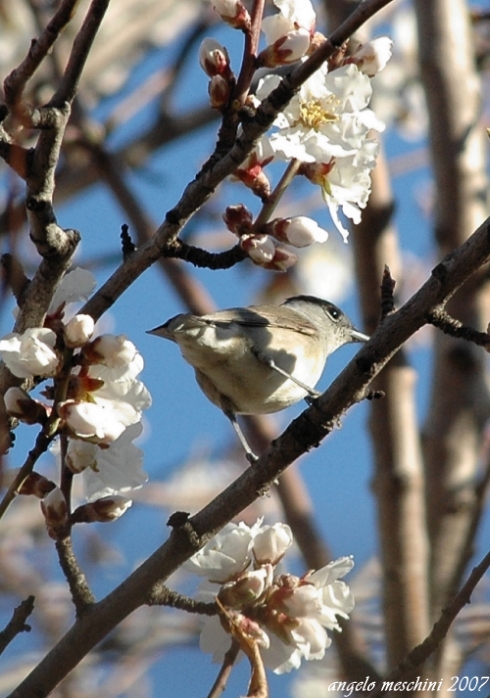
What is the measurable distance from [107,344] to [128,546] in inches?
247

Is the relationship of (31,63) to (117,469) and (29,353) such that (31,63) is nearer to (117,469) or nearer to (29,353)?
(29,353)

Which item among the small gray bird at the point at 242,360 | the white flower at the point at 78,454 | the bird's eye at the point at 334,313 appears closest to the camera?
the white flower at the point at 78,454

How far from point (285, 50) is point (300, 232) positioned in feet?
1.07

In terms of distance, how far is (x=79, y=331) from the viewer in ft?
5.16

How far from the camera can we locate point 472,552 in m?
2.70

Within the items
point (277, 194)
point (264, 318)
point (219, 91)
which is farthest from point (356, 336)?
point (219, 91)

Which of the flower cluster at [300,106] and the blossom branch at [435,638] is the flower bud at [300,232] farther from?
the blossom branch at [435,638]

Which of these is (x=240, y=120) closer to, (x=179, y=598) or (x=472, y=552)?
(x=179, y=598)

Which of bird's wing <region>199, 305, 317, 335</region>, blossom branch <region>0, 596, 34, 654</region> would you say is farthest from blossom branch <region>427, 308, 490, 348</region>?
bird's wing <region>199, 305, 317, 335</region>

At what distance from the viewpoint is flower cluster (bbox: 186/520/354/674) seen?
6.20 ft

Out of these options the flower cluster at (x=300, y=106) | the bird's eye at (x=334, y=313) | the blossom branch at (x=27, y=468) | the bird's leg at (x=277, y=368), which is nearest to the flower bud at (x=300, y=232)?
the flower cluster at (x=300, y=106)

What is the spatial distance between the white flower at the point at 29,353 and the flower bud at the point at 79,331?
1.5 inches

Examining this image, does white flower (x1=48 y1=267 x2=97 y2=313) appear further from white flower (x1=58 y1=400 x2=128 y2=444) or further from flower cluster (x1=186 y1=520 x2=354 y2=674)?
flower cluster (x1=186 y1=520 x2=354 y2=674)

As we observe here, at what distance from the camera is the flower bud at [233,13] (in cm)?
166
